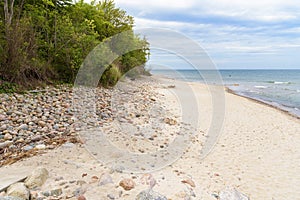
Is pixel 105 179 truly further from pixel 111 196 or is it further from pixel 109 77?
pixel 109 77

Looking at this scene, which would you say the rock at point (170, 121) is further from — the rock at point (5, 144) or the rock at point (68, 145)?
the rock at point (5, 144)

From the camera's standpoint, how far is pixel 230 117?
9.41 meters

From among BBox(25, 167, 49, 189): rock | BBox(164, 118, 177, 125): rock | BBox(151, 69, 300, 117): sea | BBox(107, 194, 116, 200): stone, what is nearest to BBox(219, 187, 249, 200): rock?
BBox(107, 194, 116, 200): stone

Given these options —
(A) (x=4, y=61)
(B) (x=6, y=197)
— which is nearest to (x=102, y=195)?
(B) (x=6, y=197)

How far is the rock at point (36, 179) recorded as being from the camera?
3.03 meters

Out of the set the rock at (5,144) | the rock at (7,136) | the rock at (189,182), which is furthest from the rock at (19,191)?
the rock at (189,182)

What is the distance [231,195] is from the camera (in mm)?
3564

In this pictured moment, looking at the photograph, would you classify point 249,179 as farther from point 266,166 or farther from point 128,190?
point 128,190

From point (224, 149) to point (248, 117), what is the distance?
15.3 ft

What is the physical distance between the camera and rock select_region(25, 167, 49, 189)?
119 inches

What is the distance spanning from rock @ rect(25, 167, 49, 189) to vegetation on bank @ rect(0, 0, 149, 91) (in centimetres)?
484

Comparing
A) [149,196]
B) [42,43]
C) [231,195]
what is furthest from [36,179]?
[42,43]

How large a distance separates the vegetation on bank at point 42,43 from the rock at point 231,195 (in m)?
6.57

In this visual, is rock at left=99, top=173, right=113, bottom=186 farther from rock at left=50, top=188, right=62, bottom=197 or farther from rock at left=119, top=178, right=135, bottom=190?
rock at left=50, top=188, right=62, bottom=197
